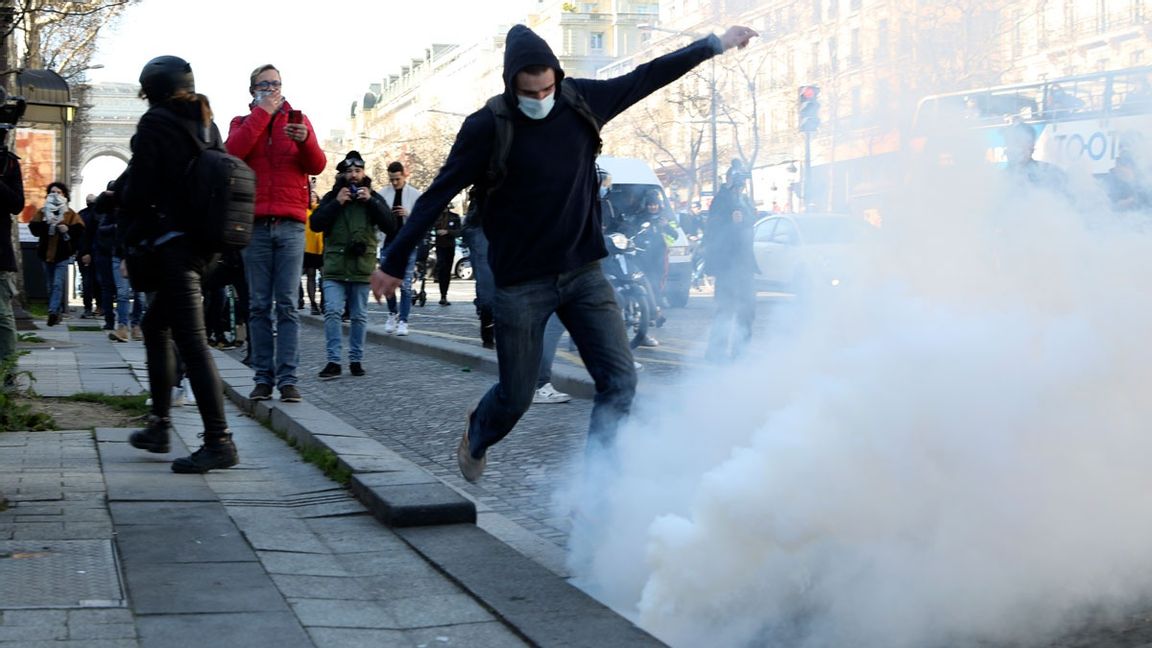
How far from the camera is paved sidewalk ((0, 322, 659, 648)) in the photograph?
3447 mm

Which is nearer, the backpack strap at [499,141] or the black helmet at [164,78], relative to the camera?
the backpack strap at [499,141]

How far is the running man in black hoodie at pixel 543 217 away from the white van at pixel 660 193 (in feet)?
51.2

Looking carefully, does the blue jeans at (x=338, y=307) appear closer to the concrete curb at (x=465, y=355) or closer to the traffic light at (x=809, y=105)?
the concrete curb at (x=465, y=355)

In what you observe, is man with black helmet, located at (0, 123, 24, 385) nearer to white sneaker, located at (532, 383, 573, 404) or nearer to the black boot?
white sneaker, located at (532, 383, 573, 404)

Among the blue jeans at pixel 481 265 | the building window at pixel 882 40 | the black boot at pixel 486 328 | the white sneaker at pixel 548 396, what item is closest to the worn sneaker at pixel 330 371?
the blue jeans at pixel 481 265

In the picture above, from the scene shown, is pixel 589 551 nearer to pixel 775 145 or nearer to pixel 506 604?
pixel 506 604

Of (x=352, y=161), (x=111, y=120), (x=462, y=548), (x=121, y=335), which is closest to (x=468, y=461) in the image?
(x=462, y=548)

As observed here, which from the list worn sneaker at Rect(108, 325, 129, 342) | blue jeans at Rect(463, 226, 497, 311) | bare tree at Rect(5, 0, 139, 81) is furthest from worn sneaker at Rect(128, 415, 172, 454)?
bare tree at Rect(5, 0, 139, 81)

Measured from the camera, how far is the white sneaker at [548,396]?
29.2ft

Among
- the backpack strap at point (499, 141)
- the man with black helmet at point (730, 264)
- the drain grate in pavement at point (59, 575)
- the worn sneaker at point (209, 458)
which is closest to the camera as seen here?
the drain grate in pavement at point (59, 575)

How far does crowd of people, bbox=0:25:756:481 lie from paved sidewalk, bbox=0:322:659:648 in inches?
12.6

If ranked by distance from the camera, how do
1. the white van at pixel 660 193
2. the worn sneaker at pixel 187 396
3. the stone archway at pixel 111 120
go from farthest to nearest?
the stone archway at pixel 111 120 → the white van at pixel 660 193 → the worn sneaker at pixel 187 396

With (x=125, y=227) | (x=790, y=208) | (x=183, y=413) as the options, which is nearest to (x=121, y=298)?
(x=183, y=413)

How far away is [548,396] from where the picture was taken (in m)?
8.95
